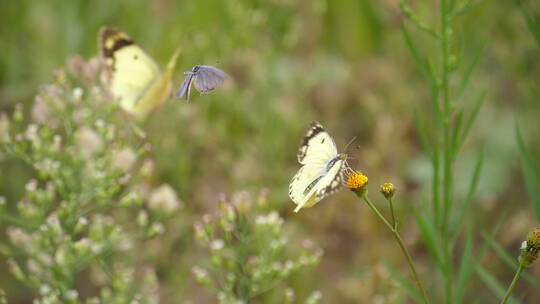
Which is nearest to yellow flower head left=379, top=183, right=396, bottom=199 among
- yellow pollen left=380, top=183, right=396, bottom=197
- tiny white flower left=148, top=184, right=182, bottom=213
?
yellow pollen left=380, top=183, right=396, bottom=197

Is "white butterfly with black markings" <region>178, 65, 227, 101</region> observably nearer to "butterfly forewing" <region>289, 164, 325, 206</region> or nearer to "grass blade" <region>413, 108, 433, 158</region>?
"butterfly forewing" <region>289, 164, 325, 206</region>

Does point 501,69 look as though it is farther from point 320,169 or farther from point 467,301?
point 320,169

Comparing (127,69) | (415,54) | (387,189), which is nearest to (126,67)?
(127,69)

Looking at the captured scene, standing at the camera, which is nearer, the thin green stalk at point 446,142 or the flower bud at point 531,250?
the flower bud at point 531,250

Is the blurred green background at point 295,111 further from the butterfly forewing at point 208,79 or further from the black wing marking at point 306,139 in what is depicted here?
the butterfly forewing at point 208,79

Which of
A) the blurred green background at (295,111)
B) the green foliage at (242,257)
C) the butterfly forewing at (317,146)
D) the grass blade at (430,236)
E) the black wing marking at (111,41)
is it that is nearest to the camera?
the butterfly forewing at (317,146)

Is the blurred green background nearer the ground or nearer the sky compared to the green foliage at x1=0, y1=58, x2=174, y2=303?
nearer the sky

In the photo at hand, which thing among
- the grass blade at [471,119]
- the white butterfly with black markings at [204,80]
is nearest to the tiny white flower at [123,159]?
the white butterfly with black markings at [204,80]

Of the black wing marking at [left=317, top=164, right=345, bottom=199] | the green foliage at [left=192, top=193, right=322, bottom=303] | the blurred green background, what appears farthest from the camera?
the blurred green background
